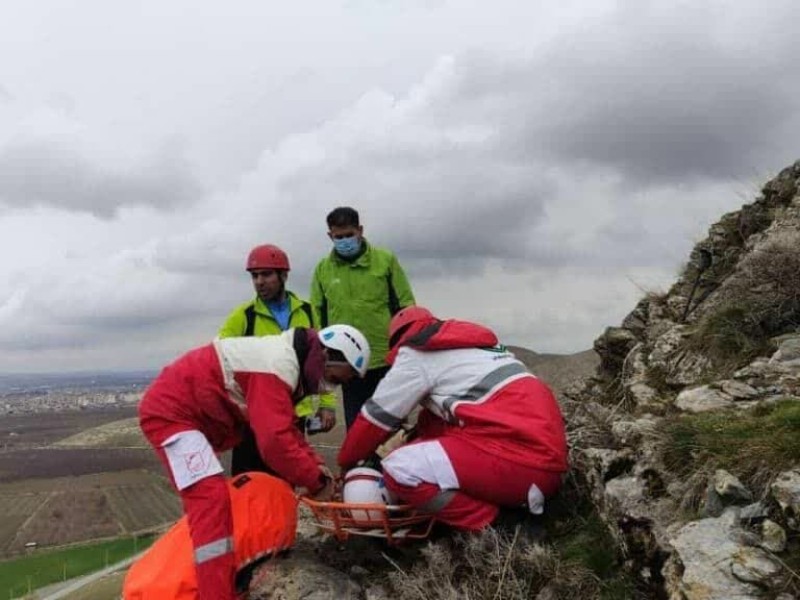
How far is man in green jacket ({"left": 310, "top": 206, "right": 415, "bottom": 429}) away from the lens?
794 cm

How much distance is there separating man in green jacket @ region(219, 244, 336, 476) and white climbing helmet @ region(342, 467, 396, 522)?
1.52 metres

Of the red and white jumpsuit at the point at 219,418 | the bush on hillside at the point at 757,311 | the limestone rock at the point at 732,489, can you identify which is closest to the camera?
the limestone rock at the point at 732,489

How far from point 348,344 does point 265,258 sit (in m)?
2.12

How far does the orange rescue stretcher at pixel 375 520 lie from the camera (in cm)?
551

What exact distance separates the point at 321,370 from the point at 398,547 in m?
1.69

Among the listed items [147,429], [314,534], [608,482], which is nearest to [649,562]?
[608,482]

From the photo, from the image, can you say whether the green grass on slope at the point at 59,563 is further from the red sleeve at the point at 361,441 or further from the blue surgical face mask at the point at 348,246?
the red sleeve at the point at 361,441

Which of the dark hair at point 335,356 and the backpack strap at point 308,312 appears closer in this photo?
the dark hair at point 335,356

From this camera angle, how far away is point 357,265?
8.10 meters

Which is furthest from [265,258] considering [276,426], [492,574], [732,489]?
→ [732,489]

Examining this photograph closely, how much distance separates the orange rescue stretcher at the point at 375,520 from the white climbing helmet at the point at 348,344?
1.10 m

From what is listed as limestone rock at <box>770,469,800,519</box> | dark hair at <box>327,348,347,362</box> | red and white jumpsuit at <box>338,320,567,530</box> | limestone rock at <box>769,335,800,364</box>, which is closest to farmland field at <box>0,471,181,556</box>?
dark hair at <box>327,348,347,362</box>

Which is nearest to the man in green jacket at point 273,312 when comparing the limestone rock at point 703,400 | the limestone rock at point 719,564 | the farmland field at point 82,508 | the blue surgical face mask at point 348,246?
the blue surgical face mask at point 348,246

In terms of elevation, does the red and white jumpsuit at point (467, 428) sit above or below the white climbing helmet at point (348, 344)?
below
